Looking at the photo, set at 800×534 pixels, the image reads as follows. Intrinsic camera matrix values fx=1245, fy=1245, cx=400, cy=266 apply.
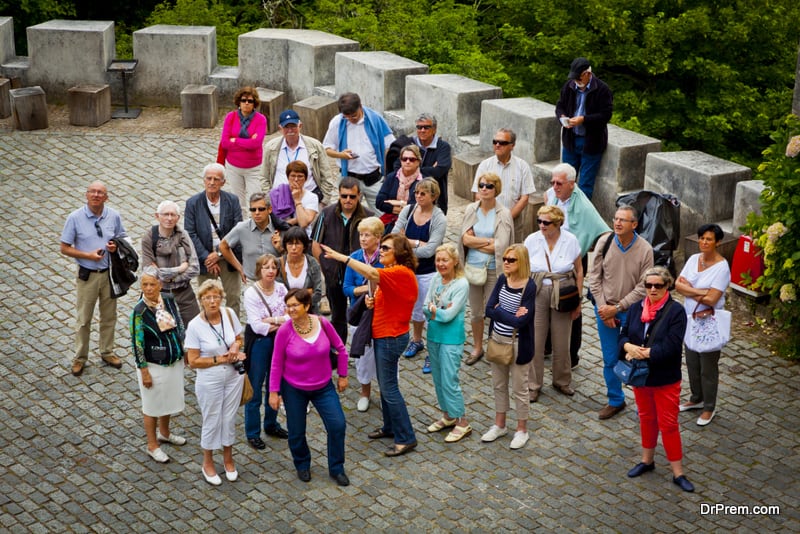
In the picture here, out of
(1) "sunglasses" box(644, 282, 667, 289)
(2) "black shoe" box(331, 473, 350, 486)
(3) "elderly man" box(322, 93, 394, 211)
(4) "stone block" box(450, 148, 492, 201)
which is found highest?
(3) "elderly man" box(322, 93, 394, 211)

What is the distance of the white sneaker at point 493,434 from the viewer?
9.63 m

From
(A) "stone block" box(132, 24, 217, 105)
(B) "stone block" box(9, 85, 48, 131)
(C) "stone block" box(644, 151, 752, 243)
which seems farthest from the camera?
(A) "stone block" box(132, 24, 217, 105)

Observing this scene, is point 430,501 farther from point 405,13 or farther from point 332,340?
point 405,13

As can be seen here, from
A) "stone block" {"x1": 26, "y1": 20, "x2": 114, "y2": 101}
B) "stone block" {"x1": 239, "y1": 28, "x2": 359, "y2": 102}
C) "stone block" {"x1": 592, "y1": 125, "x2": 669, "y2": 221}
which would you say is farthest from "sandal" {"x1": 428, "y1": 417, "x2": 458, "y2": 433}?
"stone block" {"x1": 26, "y1": 20, "x2": 114, "y2": 101}

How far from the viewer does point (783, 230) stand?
10.6 m

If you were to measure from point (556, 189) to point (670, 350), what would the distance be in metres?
2.22

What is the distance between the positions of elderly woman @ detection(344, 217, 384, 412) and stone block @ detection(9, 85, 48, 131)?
7.24 m

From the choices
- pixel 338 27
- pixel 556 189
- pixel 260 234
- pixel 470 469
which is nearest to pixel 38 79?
pixel 338 27

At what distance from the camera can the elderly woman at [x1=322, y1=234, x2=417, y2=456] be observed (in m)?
9.22

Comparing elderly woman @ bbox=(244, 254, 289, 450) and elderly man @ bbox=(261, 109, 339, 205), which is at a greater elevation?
elderly man @ bbox=(261, 109, 339, 205)

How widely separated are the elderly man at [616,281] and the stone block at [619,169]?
122 inches

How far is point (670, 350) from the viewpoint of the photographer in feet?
28.7

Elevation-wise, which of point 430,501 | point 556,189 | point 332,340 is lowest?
point 430,501

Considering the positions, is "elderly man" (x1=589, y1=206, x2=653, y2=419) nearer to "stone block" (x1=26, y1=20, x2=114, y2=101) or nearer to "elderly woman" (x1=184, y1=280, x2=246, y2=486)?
"elderly woman" (x1=184, y1=280, x2=246, y2=486)
